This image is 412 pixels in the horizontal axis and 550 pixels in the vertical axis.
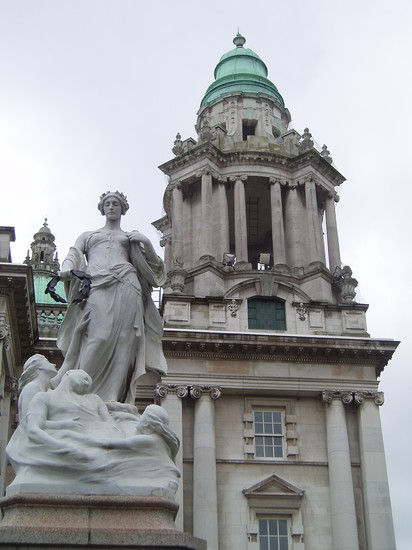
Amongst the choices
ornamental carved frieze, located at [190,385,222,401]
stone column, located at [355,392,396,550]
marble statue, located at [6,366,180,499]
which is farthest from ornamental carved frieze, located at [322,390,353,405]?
marble statue, located at [6,366,180,499]

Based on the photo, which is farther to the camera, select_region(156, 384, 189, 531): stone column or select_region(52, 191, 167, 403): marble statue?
select_region(156, 384, 189, 531): stone column

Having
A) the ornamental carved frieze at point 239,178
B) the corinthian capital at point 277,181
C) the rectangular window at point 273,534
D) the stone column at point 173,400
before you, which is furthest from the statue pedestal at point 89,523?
the corinthian capital at point 277,181

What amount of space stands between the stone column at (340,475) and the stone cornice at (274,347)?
1.62 meters

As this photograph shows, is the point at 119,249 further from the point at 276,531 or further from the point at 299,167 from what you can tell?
the point at 299,167

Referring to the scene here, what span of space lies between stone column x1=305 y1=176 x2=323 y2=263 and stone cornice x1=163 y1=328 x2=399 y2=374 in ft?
21.2

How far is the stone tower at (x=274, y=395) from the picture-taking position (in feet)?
97.8

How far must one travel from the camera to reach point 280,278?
3609 cm

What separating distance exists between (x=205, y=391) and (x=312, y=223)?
1135 cm

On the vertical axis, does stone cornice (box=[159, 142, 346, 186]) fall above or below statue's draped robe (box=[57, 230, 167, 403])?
above

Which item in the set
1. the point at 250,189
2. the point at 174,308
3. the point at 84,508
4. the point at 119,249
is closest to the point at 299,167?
the point at 250,189

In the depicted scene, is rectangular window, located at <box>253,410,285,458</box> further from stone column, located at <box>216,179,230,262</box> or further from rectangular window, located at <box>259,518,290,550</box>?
stone column, located at <box>216,179,230,262</box>

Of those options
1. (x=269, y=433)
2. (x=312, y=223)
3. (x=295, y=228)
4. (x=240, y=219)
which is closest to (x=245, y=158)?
(x=240, y=219)

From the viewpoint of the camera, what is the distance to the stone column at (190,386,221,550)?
28.6m

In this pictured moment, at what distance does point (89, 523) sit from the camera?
7.07 metres
